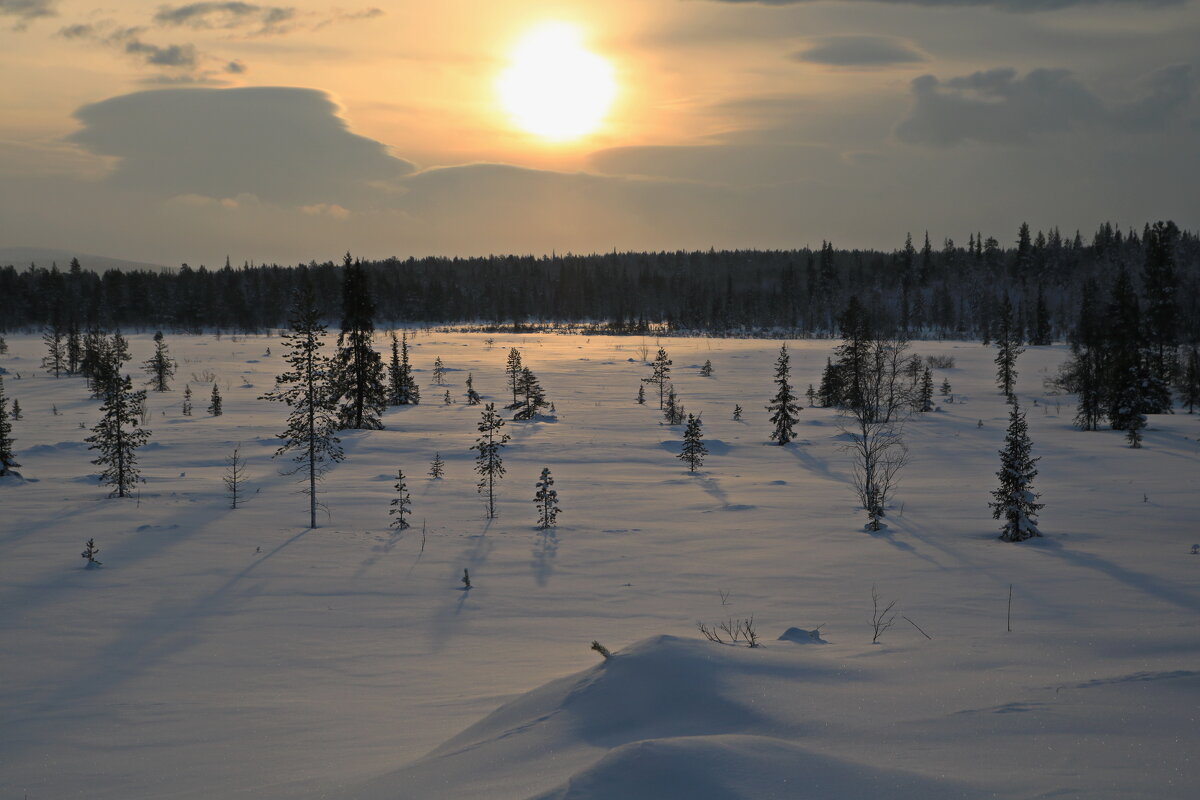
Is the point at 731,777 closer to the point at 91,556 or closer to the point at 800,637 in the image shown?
the point at 800,637

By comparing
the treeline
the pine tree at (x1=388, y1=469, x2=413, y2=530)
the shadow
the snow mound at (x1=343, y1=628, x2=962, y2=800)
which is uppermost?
the treeline

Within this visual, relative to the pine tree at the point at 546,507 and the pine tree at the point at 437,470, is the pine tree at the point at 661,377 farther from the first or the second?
the pine tree at the point at 546,507

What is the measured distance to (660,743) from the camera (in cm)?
460

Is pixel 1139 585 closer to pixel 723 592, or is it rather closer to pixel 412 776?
pixel 723 592

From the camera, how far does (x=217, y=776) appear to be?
6.71 meters

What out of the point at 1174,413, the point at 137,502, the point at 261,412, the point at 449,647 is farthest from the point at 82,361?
the point at 1174,413

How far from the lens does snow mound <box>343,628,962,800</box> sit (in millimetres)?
4246

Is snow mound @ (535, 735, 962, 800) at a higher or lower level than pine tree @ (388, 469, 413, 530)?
higher

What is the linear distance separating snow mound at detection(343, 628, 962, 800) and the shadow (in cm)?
822

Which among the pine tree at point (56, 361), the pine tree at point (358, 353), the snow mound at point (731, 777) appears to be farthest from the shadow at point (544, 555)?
the pine tree at point (56, 361)

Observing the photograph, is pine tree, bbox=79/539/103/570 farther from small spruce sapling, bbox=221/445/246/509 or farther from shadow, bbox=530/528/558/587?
shadow, bbox=530/528/558/587

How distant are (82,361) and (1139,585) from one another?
205 feet

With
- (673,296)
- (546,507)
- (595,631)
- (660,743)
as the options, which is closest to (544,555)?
(546,507)

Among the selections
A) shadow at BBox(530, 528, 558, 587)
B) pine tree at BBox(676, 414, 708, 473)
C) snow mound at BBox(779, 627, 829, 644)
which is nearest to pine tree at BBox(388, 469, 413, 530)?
shadow at BBox(530, 528, 558, 587)
